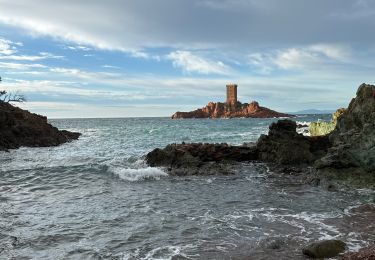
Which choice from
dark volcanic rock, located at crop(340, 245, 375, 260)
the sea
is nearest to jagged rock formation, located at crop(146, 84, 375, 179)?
the sea

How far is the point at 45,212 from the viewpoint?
16297 millimetres

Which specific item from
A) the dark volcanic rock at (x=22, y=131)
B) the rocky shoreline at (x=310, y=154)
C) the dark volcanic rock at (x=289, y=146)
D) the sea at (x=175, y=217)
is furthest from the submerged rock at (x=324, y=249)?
the dark volcanic rock at (x=22, y=131)

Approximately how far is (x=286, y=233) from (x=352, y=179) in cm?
948

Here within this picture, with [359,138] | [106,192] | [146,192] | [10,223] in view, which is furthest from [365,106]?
[10,223]

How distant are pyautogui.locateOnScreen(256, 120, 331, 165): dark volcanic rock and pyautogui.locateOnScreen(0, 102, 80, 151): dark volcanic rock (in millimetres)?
29617

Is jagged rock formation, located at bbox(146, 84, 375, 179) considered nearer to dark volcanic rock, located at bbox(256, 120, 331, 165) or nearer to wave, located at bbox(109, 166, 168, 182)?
dark volcanic rock, located at bbox(256, 120, 331, 165)

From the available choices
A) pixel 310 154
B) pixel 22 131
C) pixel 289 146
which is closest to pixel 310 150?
pixel 310 154

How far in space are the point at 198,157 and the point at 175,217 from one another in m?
14.2

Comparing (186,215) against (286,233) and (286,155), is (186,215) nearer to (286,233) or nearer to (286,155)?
(286,233)

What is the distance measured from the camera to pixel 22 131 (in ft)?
179

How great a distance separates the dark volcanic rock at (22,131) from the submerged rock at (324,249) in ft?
135

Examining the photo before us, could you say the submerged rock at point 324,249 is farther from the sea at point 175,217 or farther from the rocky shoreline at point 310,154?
the rocky shoreline at point 310,154

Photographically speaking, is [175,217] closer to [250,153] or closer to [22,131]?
[250,153]

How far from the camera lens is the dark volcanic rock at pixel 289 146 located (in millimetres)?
28438
